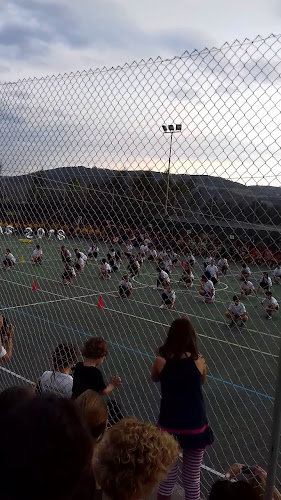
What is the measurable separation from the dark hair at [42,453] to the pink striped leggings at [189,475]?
7.40ft

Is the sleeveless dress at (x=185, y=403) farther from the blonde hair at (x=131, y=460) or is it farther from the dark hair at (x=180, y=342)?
the blonde hair at (x=131, y=460)

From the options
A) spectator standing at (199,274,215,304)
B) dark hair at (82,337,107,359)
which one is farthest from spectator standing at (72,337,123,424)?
spectator standing at (199,274,215,304)

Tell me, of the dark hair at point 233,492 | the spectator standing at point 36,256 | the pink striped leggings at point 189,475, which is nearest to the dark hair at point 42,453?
the dark hair at point 233,492

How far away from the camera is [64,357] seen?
13.2ft

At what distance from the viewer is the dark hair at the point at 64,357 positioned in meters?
3.96

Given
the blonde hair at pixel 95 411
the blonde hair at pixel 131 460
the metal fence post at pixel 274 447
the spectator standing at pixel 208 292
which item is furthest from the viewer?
the spectator standing at pixel 208 292

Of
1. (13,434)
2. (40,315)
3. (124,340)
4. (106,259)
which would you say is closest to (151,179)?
(13,434)

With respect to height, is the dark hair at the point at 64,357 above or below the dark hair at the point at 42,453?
below

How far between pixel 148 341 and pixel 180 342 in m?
8.07

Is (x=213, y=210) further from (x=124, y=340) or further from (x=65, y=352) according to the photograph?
(x=124, y=340)

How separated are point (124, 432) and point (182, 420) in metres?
1.19

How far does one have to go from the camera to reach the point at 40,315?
1306 cm

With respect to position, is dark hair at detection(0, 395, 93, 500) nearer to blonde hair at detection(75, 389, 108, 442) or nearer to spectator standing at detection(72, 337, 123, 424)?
blonde hair at detection(75, 389, 108, 442)

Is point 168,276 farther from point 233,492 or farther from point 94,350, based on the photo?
point 233,492
